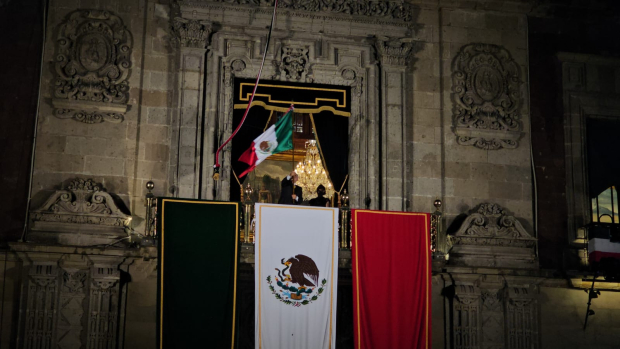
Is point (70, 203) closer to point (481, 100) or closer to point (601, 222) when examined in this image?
point (481, 100)

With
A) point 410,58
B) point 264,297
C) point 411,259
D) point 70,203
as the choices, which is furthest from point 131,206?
point 410,58

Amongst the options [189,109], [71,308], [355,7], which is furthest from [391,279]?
[355,7]

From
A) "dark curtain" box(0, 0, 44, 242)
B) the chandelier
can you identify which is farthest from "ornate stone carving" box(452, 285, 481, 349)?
"dark curtain" box(0, 0, 44, 242)

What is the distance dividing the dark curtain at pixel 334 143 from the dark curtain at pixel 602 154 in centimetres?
379

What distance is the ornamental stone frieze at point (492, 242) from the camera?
1204 centimetres

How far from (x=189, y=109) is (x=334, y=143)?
2.13 meters

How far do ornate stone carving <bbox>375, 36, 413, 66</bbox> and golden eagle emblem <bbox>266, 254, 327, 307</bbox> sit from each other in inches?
138

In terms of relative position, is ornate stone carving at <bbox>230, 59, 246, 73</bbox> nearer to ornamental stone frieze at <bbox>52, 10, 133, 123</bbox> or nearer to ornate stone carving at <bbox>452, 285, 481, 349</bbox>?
ornamental stone frieze at <bbox>52, 10, 133, 123</bbox>

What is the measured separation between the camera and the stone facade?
11.1 meters

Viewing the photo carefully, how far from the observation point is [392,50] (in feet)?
41.7

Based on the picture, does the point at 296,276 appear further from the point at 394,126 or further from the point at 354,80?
the point at 354,80

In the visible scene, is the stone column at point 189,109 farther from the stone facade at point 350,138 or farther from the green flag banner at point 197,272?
the green flag banner at point 197,272

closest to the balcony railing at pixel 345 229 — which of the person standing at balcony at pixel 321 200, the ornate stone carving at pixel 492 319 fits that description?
the person standing at balcony at pixel 321 200

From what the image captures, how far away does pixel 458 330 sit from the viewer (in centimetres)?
1171
